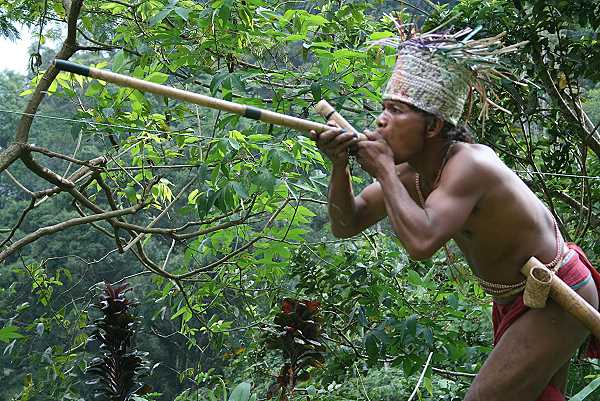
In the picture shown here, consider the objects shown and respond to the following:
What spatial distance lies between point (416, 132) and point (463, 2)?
1515 mm

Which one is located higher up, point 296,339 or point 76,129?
point 76,129

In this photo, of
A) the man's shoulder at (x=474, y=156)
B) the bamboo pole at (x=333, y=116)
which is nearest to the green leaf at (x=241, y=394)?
the bamboo pole at (x=333, y=116)

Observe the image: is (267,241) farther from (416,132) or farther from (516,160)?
(416,132)

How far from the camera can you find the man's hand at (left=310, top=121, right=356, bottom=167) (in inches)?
73.0

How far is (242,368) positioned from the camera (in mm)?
5355

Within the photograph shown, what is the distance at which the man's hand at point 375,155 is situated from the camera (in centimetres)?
182

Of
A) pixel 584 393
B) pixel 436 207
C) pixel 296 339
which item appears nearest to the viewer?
pixel 436 207

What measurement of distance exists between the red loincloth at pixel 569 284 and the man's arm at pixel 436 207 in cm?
33

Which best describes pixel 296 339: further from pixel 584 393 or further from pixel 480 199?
pixel 480 199

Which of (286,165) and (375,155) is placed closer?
(375,155)

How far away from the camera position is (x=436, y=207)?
1.77 m

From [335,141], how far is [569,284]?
2.23 ft

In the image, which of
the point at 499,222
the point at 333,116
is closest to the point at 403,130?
the point at 333,116

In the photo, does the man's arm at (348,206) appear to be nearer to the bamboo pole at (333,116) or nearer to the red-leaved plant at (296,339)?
the bamboo pole at (333,116)
